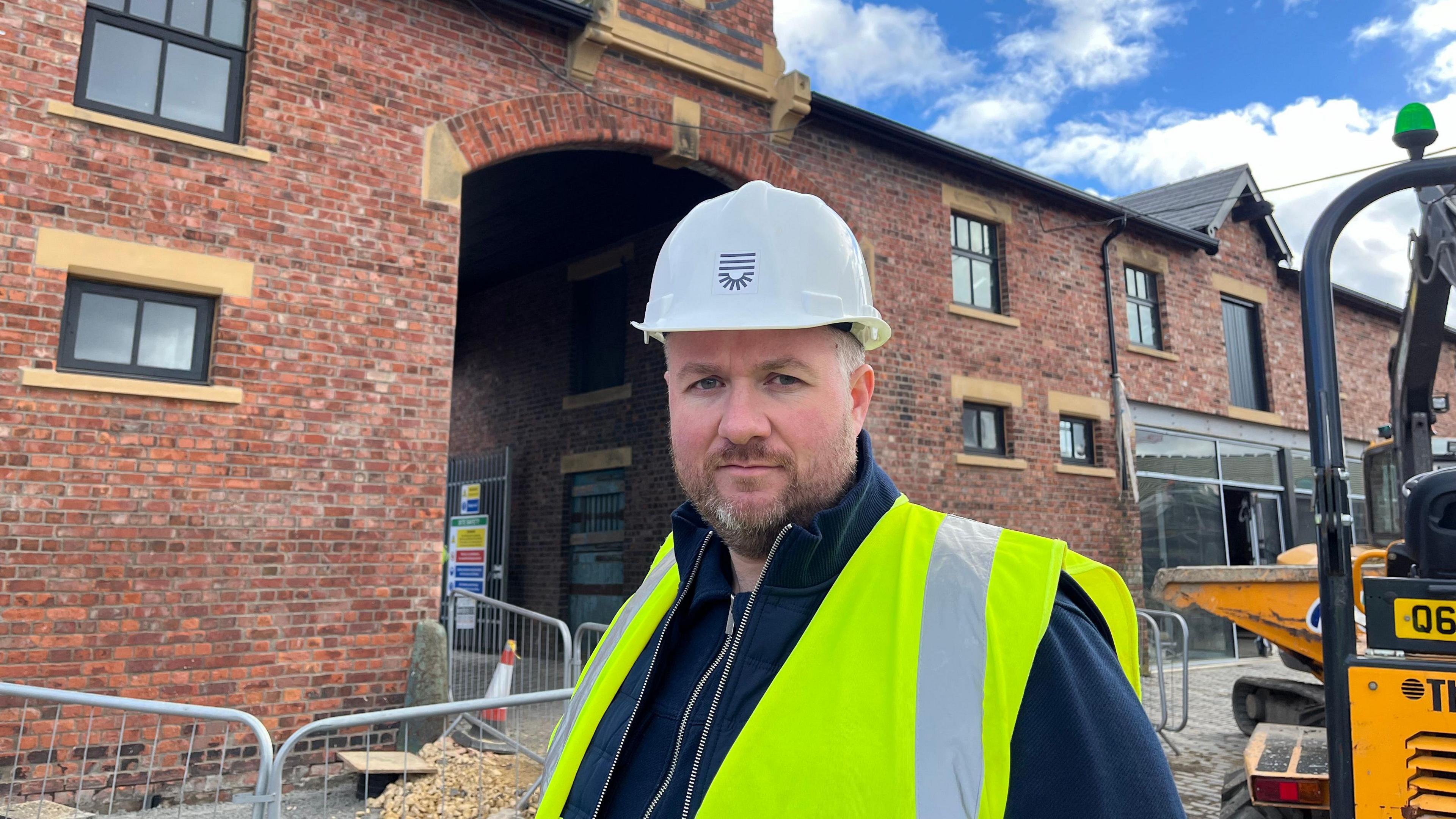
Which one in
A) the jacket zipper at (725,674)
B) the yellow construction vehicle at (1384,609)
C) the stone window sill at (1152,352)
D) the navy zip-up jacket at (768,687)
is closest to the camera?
the navy zip-up jacket at (768,687)

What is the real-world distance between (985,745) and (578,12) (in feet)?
28.6

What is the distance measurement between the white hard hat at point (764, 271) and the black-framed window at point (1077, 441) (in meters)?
12.4

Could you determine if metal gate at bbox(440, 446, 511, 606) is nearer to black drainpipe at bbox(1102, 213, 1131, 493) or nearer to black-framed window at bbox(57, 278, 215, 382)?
black-framed window at bbox(57, 278, 215, 382)

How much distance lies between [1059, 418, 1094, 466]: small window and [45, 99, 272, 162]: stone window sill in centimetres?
1077

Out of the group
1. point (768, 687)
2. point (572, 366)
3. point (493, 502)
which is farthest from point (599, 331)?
point (768, 687)

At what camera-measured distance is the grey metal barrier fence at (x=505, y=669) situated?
795 cm

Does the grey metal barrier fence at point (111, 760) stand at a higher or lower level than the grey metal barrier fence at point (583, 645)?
lower

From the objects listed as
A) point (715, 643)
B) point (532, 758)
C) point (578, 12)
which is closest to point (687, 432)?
point (715, 643)

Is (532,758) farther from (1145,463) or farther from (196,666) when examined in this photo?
(1145,463)

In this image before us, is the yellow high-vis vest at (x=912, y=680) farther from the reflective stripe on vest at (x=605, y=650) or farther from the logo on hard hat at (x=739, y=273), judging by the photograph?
the reflective stripe on vest at (x=605, y=650)

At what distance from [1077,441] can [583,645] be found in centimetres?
780

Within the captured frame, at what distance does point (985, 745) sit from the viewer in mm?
1255

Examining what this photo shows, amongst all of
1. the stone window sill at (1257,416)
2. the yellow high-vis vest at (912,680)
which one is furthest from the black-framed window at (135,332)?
the stone window sill at (1257,416)

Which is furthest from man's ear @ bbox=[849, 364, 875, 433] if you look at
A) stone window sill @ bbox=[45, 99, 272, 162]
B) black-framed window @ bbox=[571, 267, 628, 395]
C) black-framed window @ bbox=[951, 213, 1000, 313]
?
black-framed window @ bbox=[951, 213, 1000, 313]
